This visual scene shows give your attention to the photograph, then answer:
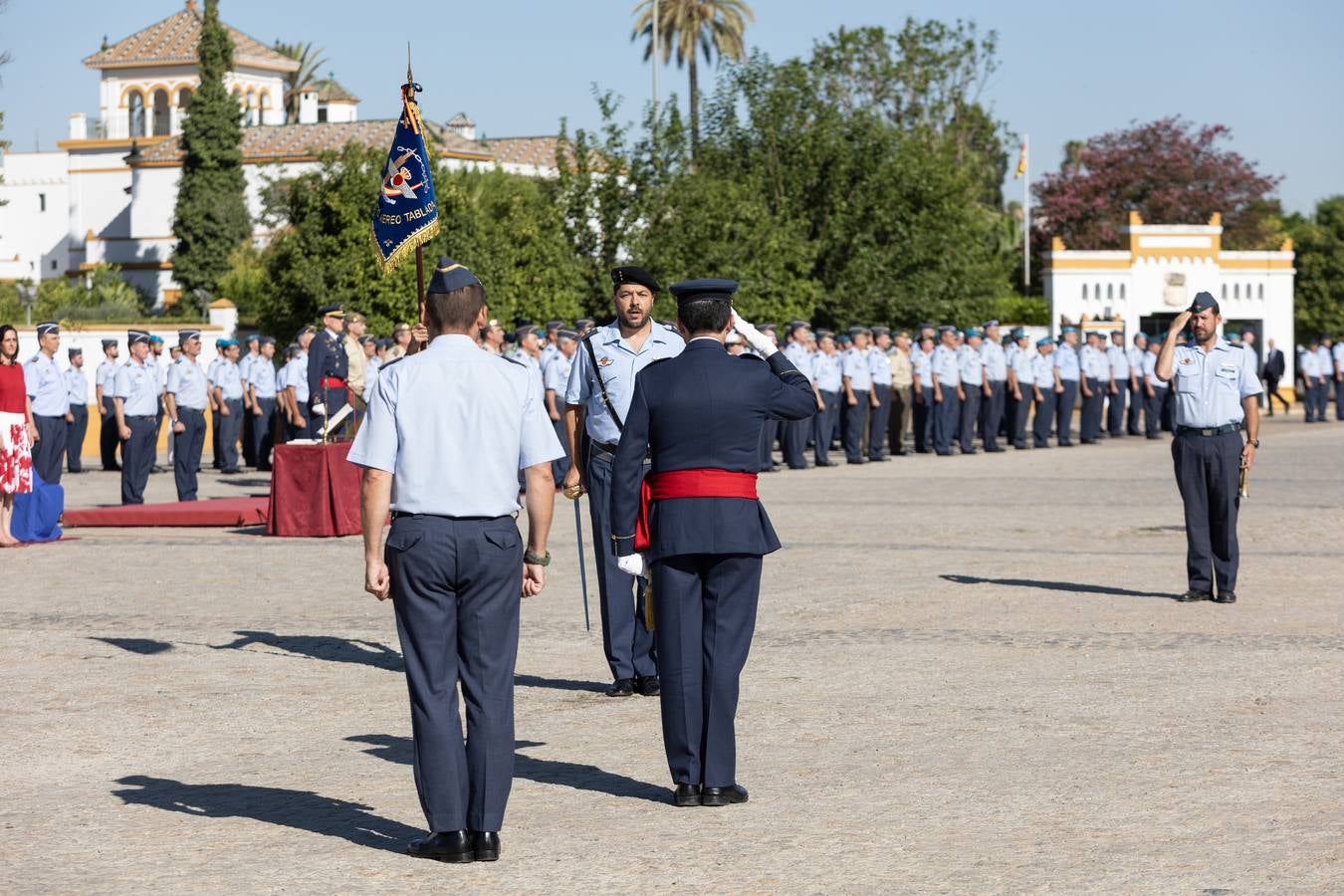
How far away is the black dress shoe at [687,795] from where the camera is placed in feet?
22.3

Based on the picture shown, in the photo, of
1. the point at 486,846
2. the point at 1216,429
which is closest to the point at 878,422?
the point at 1216,429

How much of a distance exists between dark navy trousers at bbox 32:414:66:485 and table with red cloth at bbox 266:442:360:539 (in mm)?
5712

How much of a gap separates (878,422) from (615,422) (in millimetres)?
19562

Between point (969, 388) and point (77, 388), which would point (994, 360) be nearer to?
point (969, 388)

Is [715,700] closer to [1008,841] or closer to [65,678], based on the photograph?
[1008,841]

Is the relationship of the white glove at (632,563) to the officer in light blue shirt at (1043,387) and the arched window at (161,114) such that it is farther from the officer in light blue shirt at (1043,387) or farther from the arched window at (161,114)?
the arched window at (161,114)

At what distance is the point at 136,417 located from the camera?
2086 centimetres

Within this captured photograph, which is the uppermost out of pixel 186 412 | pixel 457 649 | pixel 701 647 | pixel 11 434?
pixel 186 412

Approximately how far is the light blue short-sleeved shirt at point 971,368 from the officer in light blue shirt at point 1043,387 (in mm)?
1516

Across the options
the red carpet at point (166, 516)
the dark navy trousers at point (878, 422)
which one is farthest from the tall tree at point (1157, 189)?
the red carpet at point (166, 516)

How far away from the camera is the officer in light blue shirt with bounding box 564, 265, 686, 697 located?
9266 mm

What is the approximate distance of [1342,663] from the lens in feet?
31.8

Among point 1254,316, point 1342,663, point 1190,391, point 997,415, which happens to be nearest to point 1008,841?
point 1342,663

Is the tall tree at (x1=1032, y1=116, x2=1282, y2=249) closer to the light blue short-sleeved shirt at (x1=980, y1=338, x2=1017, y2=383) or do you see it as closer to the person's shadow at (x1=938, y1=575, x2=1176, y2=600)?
the light blue short-sleeved shirt at (x1=980, y1=338, x2=1017, y2=383)
